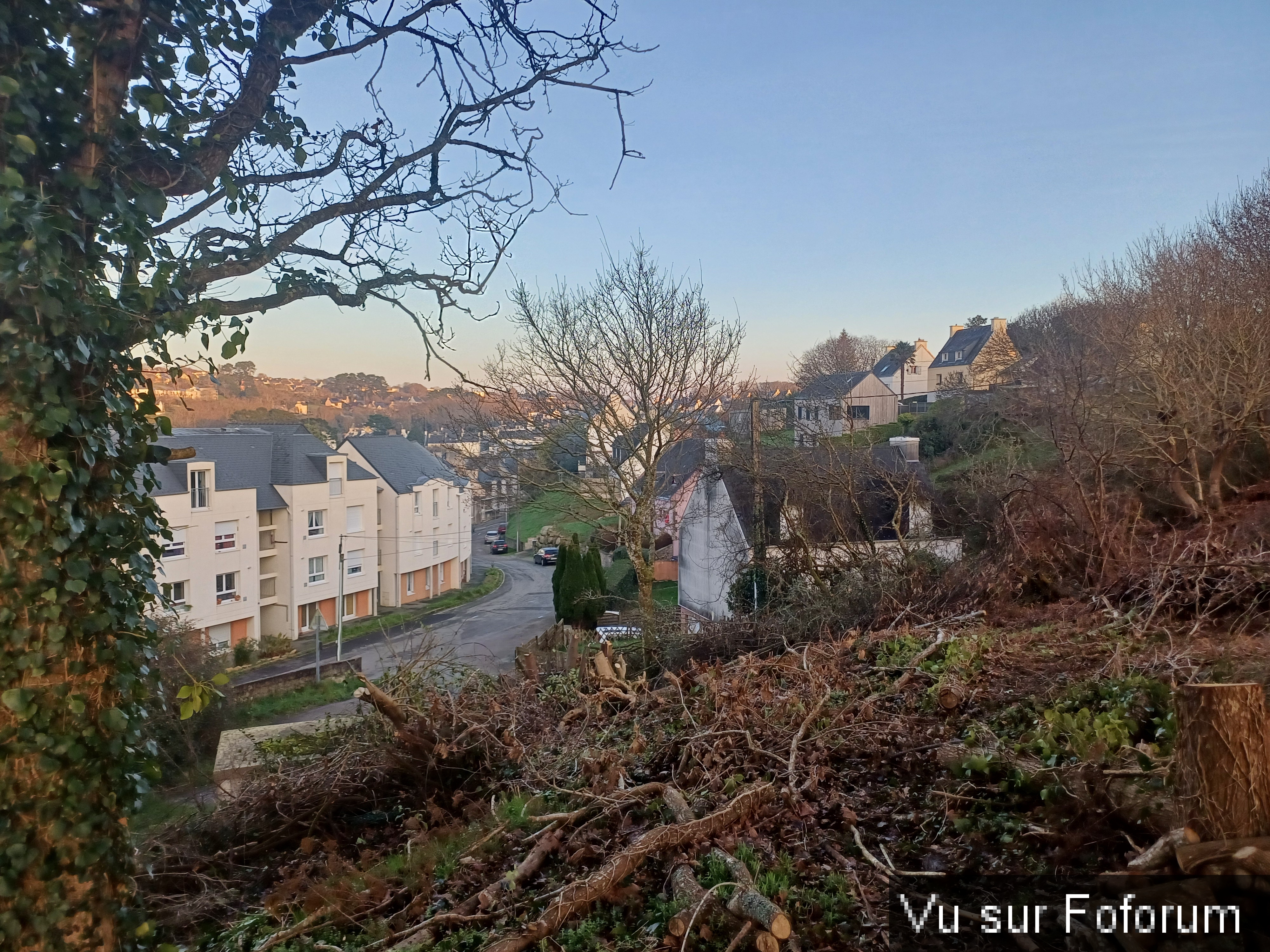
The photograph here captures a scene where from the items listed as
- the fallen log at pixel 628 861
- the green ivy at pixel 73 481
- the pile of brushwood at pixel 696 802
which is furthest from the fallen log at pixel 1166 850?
the green ivy at pixel 73 481

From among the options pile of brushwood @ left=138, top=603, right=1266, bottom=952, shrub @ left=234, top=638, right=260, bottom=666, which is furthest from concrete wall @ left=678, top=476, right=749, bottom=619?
shrub @ left=234, top=638, right=260, bottom=666

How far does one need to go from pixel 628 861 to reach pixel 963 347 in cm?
5060

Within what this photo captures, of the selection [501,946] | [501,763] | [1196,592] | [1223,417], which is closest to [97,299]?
[501,946]

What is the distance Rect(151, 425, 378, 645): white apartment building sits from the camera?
57.3 feet

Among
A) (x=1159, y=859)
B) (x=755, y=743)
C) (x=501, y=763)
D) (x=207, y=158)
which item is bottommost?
(x=501, y=763)

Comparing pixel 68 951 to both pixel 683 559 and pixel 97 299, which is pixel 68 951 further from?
pixel 683 559

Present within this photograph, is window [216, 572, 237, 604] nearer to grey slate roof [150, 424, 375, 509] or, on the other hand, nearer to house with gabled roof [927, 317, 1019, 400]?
grey slate roof [150, 424, 375, 509]

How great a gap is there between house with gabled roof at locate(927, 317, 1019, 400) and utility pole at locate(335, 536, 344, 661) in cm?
2220

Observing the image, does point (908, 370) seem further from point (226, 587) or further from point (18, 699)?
point (18, 699)

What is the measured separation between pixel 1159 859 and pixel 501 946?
2.53 meters

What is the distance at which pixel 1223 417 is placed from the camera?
1104cm

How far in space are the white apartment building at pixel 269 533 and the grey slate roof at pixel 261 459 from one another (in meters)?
0.03

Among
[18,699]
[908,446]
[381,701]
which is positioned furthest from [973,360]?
[18,699]

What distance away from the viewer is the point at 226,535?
62.8 feet
